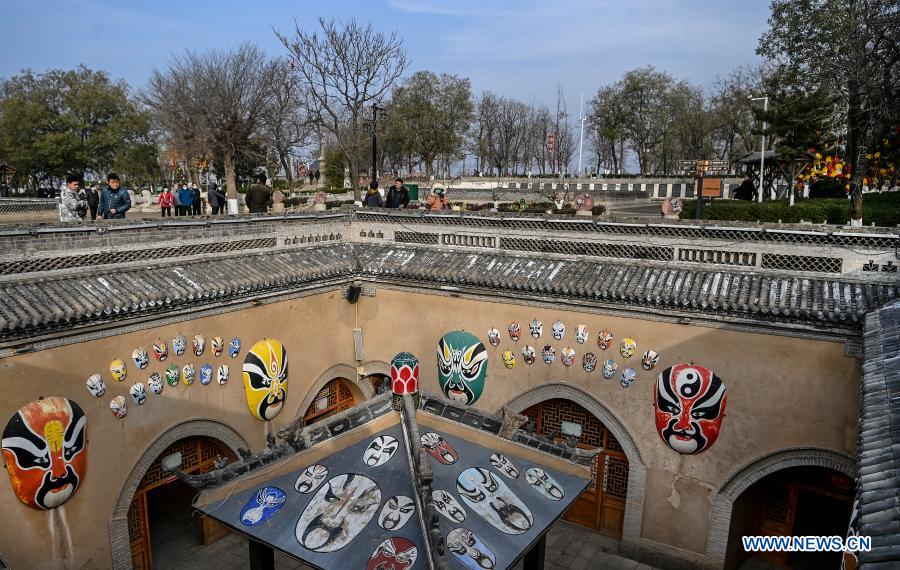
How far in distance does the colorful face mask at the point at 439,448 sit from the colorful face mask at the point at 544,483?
2.86 ft

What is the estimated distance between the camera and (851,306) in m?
9.07

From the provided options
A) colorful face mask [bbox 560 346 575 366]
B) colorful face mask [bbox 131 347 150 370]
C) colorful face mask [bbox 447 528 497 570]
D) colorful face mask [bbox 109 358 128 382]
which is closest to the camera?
colorful face mask [bbox 447 528 497 570]

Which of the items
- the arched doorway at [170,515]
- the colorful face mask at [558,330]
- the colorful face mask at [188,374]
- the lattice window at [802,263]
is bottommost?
the arched doorway at [170,515]

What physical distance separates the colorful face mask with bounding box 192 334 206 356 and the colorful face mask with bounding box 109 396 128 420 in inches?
54.8

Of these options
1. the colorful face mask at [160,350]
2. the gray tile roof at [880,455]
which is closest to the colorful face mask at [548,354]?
the gray tile roof at [880,455]

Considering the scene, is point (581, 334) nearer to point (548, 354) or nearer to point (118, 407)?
point (548, 354)

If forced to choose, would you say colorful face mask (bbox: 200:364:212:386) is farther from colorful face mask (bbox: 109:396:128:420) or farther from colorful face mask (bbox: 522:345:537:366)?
colorful face mask (bbox: 522:345:537:366)

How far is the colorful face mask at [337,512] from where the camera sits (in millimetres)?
5410

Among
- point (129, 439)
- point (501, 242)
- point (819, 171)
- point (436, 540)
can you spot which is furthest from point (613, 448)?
point (819, 171)

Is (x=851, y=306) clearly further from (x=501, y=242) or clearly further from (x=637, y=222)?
(x=501, y=242)

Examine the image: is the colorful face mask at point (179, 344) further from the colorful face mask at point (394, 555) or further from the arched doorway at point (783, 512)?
the arched doorway at point (783, 512)

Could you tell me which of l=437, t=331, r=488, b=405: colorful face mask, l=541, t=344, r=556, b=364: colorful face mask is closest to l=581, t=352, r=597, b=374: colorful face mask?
Answer: l=541, t=344, r=556, b=364: colorful face mask

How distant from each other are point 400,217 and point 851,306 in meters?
8.67

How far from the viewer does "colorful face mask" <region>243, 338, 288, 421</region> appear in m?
11.4
